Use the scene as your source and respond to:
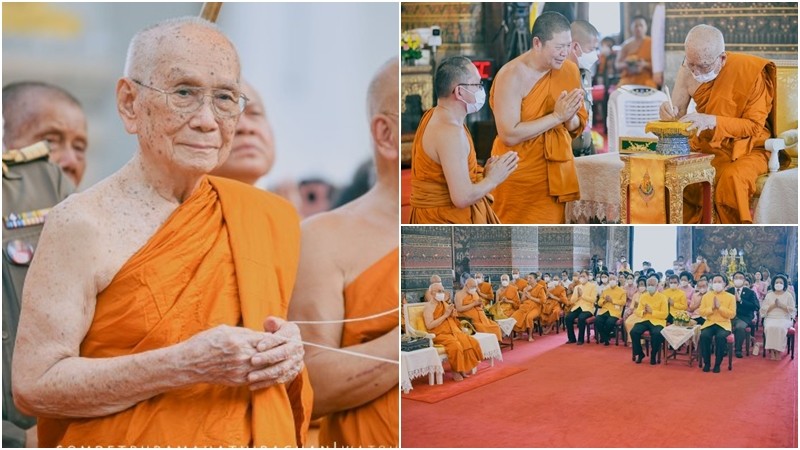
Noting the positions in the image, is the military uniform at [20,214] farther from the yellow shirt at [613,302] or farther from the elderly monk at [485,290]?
the yellow shirt at [613,302]

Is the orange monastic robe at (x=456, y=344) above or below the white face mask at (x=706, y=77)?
below

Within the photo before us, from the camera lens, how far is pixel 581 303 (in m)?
3.85

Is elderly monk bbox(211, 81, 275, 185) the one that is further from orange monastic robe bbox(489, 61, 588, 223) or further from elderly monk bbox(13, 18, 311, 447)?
orange monastic robe bbox(489, 61, 588, 223)

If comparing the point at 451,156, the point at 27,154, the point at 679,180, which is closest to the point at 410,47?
the point at 451,156

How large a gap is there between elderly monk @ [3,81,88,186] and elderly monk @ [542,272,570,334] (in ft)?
6.49

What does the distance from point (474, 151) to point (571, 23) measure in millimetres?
662

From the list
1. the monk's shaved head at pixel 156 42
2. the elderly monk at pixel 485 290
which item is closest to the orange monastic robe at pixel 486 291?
the elderly monk at pixel 485 290

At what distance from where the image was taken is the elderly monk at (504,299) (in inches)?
151

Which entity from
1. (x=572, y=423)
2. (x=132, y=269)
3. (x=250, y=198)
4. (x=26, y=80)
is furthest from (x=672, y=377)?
(x=26, y=80)

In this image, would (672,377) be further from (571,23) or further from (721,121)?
(571,23)

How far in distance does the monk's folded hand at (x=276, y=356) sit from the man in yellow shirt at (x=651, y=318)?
143 centimetres

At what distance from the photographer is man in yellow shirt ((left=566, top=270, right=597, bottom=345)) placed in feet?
12.6

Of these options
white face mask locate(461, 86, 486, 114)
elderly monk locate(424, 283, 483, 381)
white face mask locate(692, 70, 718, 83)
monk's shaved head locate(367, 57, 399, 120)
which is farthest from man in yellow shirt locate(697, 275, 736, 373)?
monk's shaved head locate(367, 57, 399, 120)

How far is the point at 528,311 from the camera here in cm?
384
